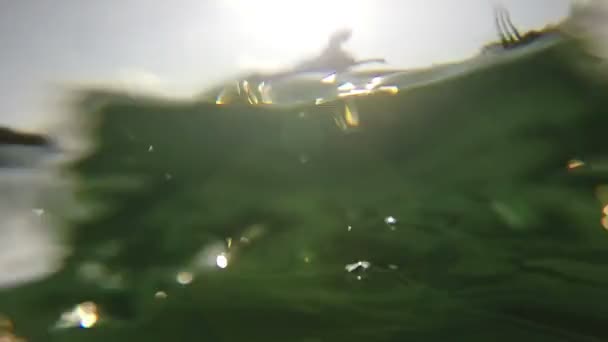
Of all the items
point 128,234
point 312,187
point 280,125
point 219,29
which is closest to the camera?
point 219,29

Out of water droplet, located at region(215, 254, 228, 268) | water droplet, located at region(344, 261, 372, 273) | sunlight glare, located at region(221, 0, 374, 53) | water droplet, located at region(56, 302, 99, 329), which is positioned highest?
sunlight glare, located at region(221, 0, 374, 53)

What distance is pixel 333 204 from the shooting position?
10.6 ft

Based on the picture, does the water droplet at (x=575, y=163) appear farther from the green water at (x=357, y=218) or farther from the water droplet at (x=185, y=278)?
the water droplet at (x=185, y=278)

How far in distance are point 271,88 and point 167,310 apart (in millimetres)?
2186

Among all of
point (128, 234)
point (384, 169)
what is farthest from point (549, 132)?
A: point (128, 234)

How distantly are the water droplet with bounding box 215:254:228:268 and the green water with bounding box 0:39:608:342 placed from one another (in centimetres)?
5

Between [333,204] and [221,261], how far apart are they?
106 cm

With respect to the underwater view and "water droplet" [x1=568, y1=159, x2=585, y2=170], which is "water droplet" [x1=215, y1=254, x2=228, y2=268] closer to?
the underwater view

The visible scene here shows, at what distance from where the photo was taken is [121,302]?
148 inches

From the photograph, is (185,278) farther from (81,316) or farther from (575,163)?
(575,163)

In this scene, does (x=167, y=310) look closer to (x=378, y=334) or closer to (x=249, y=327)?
(x=249, y=327)

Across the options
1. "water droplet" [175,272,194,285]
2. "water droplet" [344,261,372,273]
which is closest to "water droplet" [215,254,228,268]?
"water droplet" [175,272,194,285]

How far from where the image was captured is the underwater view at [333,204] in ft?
9.16

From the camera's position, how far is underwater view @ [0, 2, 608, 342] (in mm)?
2791
